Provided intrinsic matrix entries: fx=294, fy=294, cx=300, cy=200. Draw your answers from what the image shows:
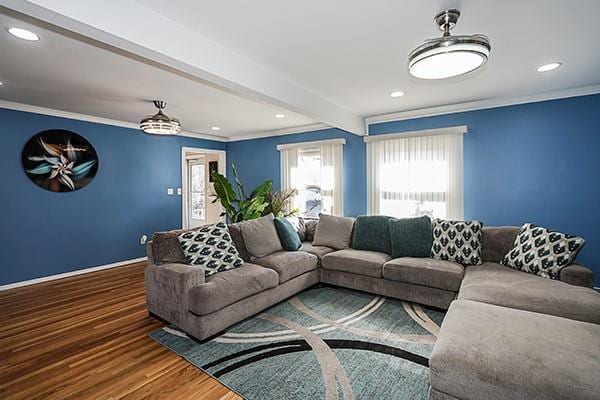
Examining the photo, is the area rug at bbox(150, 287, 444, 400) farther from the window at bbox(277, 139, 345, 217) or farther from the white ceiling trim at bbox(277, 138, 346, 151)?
the white ceiling trim at bbox(277, 138, 346, 151)

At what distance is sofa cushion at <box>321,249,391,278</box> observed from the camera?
11.3 feet

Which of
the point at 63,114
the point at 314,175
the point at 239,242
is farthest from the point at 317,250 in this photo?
the point at 63,114

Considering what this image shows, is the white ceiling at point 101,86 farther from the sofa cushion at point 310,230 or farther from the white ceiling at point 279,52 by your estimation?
the sofa cushion at point 310,230

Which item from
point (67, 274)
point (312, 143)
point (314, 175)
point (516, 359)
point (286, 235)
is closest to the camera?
point (516, 359)

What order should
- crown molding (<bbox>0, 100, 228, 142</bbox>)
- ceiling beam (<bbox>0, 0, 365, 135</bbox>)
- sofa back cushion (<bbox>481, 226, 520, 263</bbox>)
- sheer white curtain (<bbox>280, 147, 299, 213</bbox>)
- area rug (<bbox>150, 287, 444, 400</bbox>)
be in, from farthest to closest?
1. sheer white curtain (<bbox>280, 147, 299, 213</bbox>)
2. crown molding (<bbox>0, 100, 228, 142</bbox>)
3. sofa back cushion (<bbox>481, 226, 520, 263</bbox>)
4. area rug (<bbox>150, 287, 444, 400</bbox>)
5. ceiling beam (<bbox>0, 0, 365, 135</bbox>)

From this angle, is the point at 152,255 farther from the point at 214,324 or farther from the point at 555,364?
the point at 555,364

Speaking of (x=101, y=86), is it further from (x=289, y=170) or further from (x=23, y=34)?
(x=289, y=170)

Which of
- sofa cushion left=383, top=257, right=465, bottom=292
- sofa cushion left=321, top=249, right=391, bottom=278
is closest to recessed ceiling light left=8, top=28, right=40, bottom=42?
sofa cushion left=321, top=249, right=391, bottom=278

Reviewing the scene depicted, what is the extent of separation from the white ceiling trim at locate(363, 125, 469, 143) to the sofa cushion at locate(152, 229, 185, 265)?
130 inches

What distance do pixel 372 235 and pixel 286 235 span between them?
45.8 inches

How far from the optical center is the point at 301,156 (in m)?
5.73

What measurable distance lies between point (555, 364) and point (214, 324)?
229 centimetres

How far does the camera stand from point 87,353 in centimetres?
240

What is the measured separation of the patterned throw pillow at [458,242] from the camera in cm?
326
